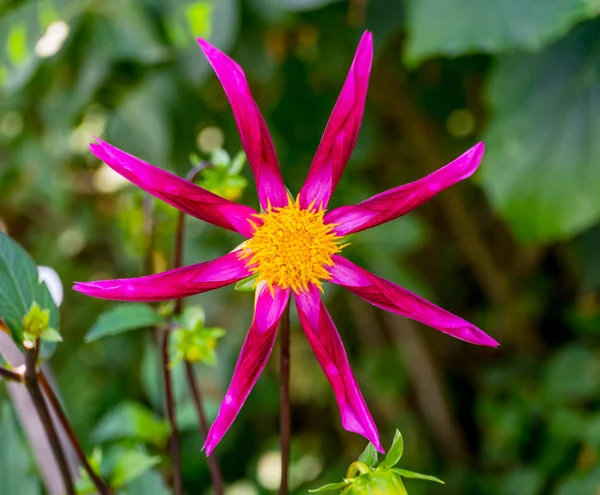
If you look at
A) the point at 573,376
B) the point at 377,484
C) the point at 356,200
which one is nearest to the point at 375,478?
the point at 377,484

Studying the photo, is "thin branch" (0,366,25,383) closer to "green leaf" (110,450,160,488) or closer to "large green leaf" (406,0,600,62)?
"green leaf" (110,450,160,488)

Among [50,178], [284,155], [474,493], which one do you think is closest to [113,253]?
[50,178]

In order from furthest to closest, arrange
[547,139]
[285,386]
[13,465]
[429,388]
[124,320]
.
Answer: [429,388] → [547,139] → [13,465] → [124,320] → [285,386]

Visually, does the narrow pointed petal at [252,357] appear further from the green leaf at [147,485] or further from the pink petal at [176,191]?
the green leaf at [147,485]

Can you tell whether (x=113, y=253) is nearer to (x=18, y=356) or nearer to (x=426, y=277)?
(x=426, y=277)

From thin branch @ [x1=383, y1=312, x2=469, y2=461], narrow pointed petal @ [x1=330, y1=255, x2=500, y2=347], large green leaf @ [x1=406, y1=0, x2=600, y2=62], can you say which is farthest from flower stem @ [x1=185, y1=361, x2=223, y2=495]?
thin branch @ [x1=383, y1=312, x2=469, y2=461]

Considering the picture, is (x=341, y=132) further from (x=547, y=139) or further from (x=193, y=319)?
(x=547, y=139)

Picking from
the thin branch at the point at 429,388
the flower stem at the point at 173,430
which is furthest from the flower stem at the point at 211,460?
the thin branch at the point at 429,388

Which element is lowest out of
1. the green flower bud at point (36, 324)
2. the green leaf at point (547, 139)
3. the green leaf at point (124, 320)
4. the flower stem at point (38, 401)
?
the flower stem at point (38, 401)
